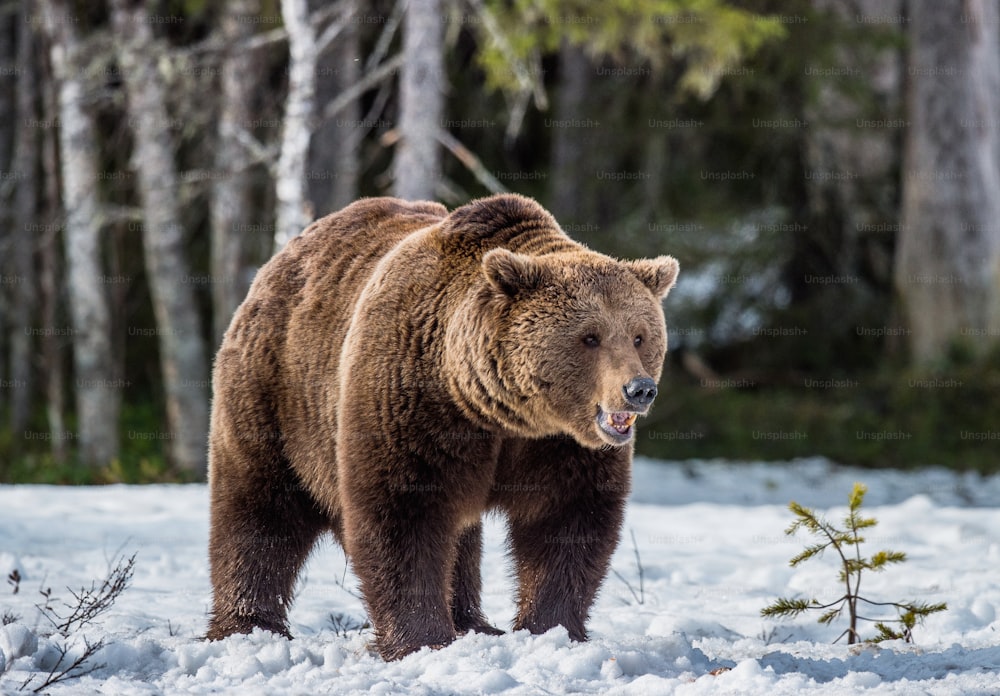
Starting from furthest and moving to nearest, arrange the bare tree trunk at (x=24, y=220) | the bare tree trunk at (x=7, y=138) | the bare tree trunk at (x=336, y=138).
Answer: the bare tree trunk at (x=7, y=138) < the bare tree trunk at (x=24, y=220) < the bare tree trunk at (x=336, y=138)

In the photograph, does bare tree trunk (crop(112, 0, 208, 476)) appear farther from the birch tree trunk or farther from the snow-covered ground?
the snow-covered ground

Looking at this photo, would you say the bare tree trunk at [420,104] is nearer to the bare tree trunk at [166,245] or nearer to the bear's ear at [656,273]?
the bare tree trunk at [166,245]

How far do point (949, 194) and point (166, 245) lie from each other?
9.04m

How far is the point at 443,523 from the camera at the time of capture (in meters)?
4.46

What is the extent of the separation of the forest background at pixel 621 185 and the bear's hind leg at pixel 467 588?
6.53m

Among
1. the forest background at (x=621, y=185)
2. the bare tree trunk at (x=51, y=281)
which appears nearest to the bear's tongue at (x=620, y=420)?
the forest background at (x=621, y=185)

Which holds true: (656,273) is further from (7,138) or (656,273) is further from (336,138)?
(7,138)

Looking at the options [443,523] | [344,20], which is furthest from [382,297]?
[344,20]

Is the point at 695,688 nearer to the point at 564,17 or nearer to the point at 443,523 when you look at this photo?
the point at 443,523

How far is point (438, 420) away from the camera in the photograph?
4.44 m

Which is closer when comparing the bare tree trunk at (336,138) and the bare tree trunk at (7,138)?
the bare tree trunk at (336,138)

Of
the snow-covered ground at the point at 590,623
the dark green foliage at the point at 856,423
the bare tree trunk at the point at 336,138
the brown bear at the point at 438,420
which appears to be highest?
the bare tree trunk at the point at 336,138

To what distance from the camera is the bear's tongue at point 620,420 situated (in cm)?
425

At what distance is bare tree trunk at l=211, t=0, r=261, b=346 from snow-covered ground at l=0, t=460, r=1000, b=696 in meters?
3.25
